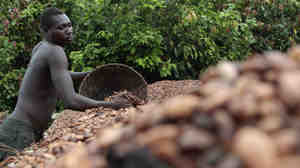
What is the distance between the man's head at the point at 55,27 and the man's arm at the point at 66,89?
262mm

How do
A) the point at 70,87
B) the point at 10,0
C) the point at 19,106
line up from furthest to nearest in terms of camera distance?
the point at 10,0 < the point at 19,106 < the point at 70,87

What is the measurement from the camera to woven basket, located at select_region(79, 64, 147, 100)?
3066 millimetres

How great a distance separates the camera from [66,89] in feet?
8.02

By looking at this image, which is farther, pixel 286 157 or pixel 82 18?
pixel 82 18

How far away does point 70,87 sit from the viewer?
2.46m

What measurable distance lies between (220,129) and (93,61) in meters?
4.05

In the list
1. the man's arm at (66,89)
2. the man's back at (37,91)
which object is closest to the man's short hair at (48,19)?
the man's back at (37,91)

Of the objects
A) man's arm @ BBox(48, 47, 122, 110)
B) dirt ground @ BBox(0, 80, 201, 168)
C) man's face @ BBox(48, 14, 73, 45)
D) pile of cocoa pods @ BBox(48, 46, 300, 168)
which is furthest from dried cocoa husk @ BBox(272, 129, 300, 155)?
man's face @ BBox(48, 14, 73, 45)

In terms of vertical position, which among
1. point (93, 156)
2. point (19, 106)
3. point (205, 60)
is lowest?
point (205, 60)

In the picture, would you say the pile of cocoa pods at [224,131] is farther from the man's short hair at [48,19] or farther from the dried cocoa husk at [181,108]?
the man's short hair at [48,19]

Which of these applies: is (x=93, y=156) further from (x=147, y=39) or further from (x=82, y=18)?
(x=82, y=18)

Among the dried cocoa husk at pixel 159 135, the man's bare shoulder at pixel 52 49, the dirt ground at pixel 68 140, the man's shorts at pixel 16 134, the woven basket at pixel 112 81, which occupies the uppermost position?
the dried cocoa husk at pixel 159 135

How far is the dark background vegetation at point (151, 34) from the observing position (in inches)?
181

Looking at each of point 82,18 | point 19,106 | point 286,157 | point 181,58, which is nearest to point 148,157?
point 286,157
